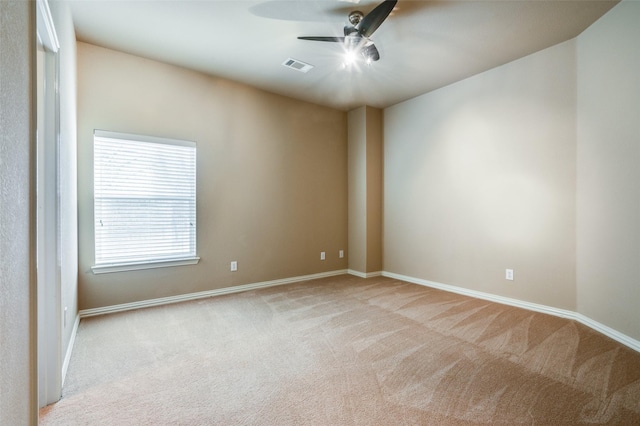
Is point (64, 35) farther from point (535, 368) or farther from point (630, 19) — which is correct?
point (630, 19)

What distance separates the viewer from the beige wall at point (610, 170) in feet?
8.18

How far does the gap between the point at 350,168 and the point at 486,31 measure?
109 inches

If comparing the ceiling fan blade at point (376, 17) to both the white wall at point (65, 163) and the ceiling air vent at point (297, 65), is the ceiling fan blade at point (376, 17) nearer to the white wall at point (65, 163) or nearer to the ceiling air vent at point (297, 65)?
the ceiling air vent at point (297, 65)

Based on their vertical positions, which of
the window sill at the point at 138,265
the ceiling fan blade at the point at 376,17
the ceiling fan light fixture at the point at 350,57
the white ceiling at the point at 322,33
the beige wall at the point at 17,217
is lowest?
the window sill at the point at 138,265

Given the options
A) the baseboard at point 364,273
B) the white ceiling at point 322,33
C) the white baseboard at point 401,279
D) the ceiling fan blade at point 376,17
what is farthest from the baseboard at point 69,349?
the baseboard at point 364,273

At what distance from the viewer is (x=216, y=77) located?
3.93 metres

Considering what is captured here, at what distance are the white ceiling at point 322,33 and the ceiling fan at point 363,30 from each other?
0.11 meters

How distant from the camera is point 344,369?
214 cm

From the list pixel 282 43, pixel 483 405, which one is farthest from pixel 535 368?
pixel 282 43

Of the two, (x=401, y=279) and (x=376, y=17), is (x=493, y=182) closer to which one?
(x=401, y=279)

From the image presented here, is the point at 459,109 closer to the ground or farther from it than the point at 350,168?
farther from it

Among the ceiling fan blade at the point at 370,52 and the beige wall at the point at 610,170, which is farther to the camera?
the ceiling fan blade at the point at 370,52

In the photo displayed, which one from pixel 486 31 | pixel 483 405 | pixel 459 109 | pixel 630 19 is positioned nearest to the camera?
pixel 483 405

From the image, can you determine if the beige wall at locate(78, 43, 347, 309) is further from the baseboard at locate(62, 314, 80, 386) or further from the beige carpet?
the beige carpet
